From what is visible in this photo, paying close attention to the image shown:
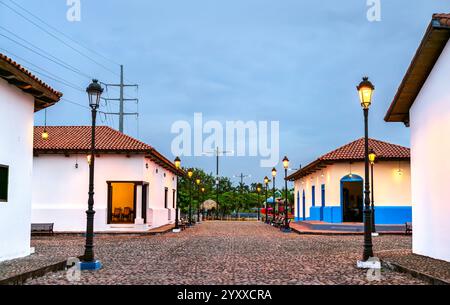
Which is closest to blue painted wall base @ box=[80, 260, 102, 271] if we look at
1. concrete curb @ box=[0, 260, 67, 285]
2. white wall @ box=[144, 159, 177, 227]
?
concrete curb @ box=[0, 260, 67, 285]

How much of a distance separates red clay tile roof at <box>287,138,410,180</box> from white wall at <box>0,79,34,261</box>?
19192mm

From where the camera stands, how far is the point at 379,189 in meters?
31.5

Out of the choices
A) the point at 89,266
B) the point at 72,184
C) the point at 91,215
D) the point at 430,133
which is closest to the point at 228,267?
the point at 89,266

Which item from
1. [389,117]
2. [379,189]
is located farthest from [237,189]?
[389,117]

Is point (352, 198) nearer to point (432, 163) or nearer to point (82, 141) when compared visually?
point (82, 141)

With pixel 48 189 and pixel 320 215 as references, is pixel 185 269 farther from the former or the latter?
pixel 320 215

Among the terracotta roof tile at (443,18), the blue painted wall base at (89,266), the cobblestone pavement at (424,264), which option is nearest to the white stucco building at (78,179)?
the blue painted wall base at (89,266)

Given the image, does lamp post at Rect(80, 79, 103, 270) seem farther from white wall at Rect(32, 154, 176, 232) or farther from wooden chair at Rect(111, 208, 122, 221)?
wooden chair at Rect(111, 208, 122, 221)

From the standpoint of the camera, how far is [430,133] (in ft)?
47.5

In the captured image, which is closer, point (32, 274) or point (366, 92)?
point (32, 274)

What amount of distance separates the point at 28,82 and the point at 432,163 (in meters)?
9.79
